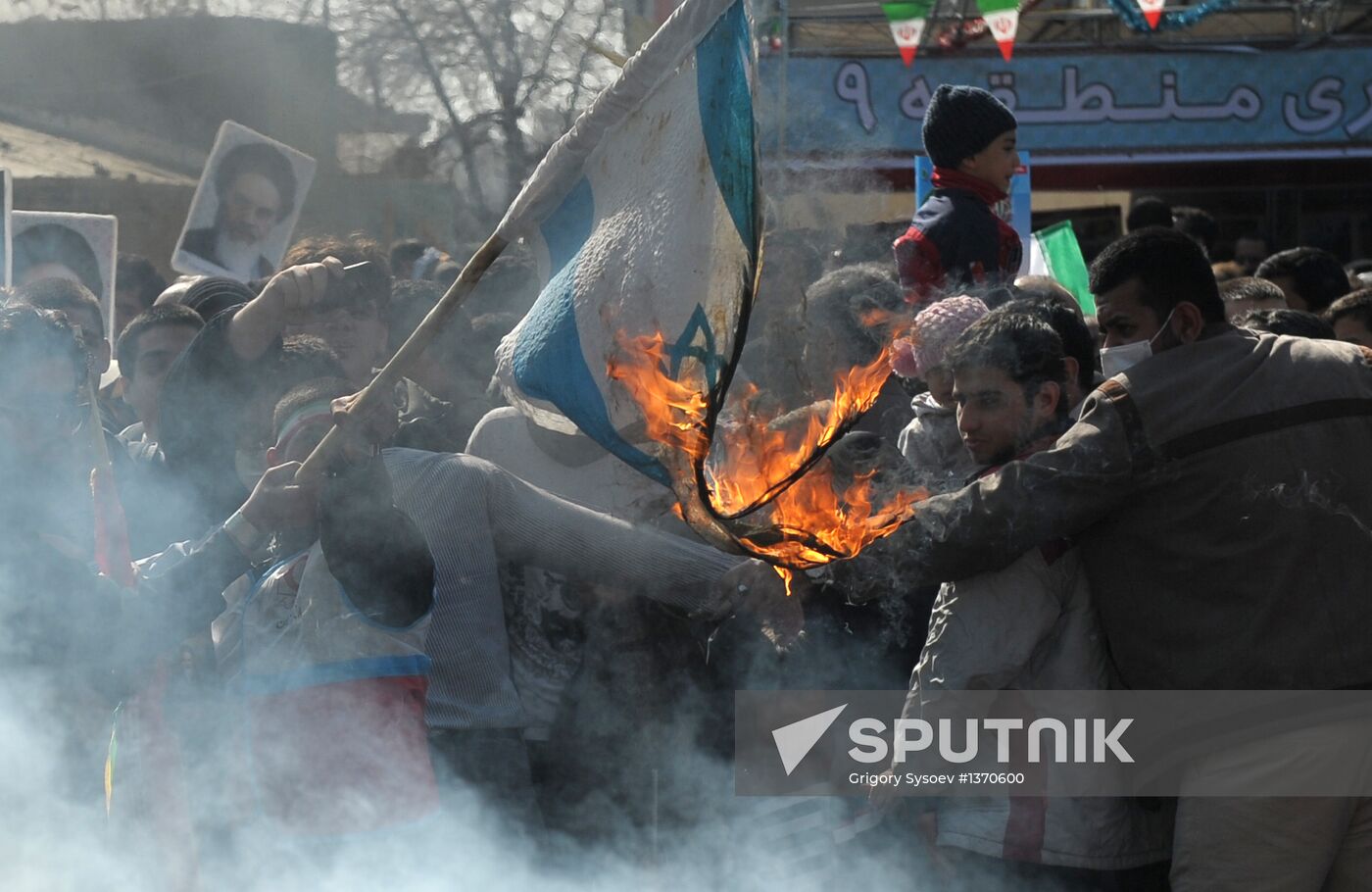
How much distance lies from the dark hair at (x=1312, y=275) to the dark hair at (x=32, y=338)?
4.55m

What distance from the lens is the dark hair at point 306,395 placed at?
2.63 meters

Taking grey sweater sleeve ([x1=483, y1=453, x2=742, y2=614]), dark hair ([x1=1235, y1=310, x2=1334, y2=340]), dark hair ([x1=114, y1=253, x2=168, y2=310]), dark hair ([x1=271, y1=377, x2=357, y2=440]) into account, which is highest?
dark hair ([x1=271, y1=377, x2=357, y2=440])

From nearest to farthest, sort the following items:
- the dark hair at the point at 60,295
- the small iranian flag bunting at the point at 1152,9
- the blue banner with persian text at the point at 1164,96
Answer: the dark hair at the point at 60,295 < the small iranian flag bunting at the point at 1152,9 < the blue banner with persian text at the point at 1164,96

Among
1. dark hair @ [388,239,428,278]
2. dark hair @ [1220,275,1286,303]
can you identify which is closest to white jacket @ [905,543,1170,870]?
dark hair @ [1220,275,1286,303]

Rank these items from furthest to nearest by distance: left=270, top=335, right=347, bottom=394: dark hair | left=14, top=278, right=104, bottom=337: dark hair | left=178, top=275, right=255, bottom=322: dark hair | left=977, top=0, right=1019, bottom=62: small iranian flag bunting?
left=977, top=0, right=1019, bottom=62: small iranian flag bunting, left=178, top=275, right=255, bottom=322: dark hair, left=14, top=278, right=104, bottom=337: dark hair, left=270, top=335, right=347, bottom=394: dark hair

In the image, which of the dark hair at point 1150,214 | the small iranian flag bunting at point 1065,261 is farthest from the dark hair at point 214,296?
the dark hair at point 1150,214

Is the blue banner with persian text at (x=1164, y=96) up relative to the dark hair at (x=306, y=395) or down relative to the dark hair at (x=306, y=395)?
up

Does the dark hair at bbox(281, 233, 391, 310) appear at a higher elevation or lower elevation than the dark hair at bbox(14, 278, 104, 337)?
higher

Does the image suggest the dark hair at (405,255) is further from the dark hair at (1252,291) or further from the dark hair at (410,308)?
the dark hair at (1252,291)

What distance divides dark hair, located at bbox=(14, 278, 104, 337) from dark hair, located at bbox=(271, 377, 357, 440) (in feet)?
5.36

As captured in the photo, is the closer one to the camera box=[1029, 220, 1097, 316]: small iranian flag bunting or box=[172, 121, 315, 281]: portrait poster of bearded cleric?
box=[172, 121, 315, 281]: portrait poster of bearded cleric

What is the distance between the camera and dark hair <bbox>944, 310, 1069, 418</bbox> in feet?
8.22

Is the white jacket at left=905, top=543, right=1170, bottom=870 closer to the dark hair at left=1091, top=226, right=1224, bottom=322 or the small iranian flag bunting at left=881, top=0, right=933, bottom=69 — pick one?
the dark hair at left=1091, top=226, right=1224, bottom=322

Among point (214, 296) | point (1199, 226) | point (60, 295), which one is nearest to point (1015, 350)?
point (214, 296)
